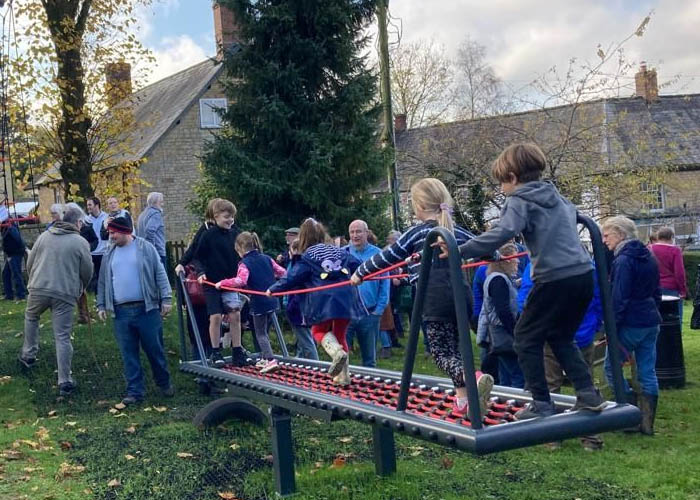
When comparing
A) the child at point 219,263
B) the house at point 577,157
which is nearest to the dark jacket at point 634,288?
the child at point 219,263

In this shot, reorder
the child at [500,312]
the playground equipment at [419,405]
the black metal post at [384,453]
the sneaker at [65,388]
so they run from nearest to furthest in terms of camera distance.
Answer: the playground equipment at [419,405], the black metal post at [384,453], the child at [500,312], the sneaker at [65,388]

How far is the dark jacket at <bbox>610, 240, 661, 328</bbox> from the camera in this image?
780cm

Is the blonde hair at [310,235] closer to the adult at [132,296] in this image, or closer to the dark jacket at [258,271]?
the dark jacket at [258,271]

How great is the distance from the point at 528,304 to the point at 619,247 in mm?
3781

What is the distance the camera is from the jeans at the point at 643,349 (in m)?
7.85

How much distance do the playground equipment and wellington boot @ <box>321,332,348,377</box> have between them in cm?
16

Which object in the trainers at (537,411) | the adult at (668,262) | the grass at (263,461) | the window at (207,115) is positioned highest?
the window at (207,115)

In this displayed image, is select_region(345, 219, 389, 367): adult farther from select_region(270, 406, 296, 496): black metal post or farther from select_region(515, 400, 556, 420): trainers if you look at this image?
select_region(515, 400, 556, 420): trainers

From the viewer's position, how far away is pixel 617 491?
625cm

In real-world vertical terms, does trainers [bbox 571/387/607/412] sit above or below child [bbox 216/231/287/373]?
below

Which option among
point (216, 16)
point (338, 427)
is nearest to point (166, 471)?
point (338, 427)

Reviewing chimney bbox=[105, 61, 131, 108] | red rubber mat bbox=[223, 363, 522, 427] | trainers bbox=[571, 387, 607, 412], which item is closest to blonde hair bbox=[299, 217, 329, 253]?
red rubber mat bbox=[223, 363, 522, 427]

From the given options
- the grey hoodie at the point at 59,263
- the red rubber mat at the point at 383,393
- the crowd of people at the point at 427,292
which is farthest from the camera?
the grey hoodie at the point at 59,263

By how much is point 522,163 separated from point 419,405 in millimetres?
1847
